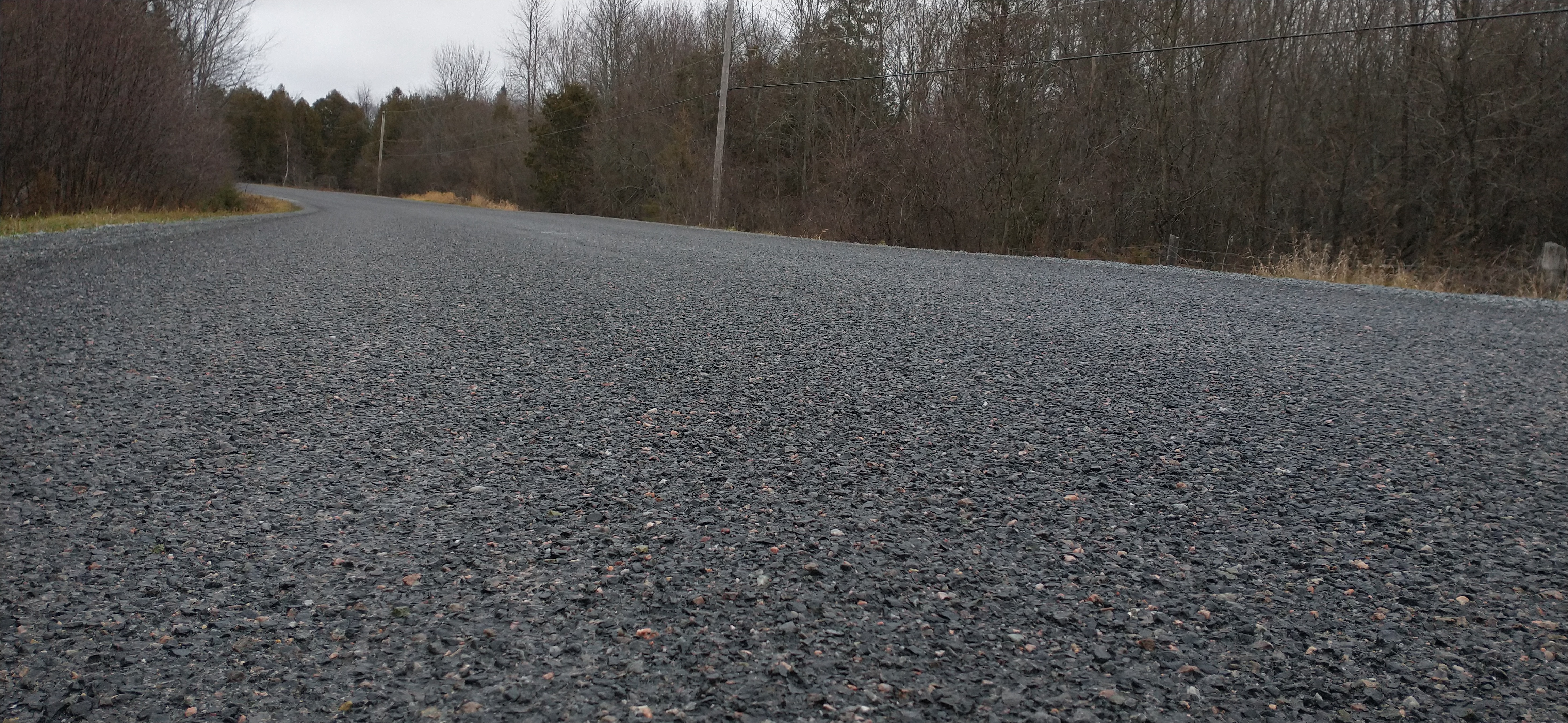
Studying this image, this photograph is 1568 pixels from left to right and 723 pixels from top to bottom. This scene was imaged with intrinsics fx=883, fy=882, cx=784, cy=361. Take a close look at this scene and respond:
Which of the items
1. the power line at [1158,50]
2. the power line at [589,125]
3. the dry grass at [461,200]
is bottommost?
the dry grass at [461,200]

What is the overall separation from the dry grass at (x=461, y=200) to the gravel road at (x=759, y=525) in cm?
3439

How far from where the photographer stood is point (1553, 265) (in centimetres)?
1059

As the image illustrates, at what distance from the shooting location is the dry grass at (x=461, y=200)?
133 feet

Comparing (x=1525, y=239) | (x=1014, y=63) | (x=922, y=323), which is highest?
(x=1014, y=63)

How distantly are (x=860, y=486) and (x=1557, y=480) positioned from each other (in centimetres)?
200

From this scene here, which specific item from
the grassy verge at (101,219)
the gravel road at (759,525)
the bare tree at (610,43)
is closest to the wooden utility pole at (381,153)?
the bare tree at (610,43)

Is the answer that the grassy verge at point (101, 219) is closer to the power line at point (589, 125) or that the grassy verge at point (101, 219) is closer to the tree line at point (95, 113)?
the tree line at point (95, 113)

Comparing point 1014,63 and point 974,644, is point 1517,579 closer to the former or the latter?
point 974,644

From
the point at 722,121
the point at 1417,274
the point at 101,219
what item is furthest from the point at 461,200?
the point at 1417,274

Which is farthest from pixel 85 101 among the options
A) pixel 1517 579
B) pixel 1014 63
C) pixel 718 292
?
pixel 1517 579

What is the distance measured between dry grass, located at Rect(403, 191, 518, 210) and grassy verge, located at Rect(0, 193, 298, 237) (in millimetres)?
20013

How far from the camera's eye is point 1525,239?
46.3ft

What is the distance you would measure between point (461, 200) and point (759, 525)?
48114 millimetres

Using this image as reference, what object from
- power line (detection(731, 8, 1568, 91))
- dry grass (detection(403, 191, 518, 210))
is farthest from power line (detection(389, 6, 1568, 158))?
dry grass (detection(403, 191, 518, 210))
